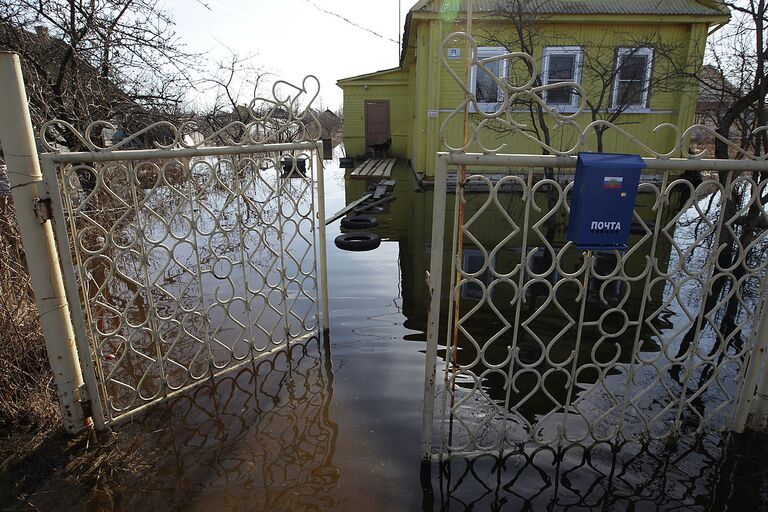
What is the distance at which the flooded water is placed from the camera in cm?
209

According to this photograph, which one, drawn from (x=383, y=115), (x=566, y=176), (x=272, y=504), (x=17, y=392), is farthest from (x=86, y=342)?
(x=383, y=115)

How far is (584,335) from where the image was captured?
371 centimetres

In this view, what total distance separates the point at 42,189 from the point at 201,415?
1.51 meters

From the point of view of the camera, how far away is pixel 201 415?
2725 mm

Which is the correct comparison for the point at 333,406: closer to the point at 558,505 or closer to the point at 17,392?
the point at 558,505

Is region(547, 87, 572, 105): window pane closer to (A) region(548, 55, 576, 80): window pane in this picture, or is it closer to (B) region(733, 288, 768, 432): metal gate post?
(A) region(548, 55, 576, 80): window pane

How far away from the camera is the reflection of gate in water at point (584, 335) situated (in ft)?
6.51

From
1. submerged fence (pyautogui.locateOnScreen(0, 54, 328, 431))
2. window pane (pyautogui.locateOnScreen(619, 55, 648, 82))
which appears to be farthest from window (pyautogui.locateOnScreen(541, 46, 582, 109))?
submerged fence (pyautogui.locateOnScreen(0, 54, 328, 431))

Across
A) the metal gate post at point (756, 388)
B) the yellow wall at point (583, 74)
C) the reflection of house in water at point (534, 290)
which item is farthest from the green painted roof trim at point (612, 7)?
the metal gate post at point (756, 388)

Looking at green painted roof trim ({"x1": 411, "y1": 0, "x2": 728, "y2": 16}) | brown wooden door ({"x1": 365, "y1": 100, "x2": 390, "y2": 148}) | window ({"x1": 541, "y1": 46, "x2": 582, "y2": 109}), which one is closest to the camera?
green painted roof trim ({"x1": 411, "y1": 0, "x2": 728, "y2": 16})

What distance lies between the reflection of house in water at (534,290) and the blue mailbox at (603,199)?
4.4 inches

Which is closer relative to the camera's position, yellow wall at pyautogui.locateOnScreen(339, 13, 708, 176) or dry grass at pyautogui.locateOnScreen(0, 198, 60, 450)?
dry grass at pyautogui.locateOnScreen(0, 198, 60, 450)

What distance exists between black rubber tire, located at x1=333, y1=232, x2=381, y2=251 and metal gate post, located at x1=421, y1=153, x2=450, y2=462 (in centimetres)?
420

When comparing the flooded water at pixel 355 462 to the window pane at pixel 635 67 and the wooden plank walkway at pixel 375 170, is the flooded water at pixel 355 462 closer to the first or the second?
the window pane at pixel 635 67
